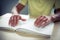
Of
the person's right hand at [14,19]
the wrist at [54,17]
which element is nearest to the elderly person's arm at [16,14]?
the person's right hand at [14,19]

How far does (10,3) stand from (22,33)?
15cm

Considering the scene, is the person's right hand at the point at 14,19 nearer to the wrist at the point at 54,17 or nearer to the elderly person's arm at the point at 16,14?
the elderly person's arm at the point at 16,14

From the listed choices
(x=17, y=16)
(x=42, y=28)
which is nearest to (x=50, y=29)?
(x=42, y=28)

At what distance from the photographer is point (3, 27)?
68 cm

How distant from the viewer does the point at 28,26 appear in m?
0.66

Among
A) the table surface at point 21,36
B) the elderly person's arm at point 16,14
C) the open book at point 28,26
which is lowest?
the table surface at point 21,36

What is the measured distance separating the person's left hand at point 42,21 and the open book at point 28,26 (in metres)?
0.01

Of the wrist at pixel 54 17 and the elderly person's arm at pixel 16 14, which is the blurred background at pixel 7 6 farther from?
the wrist at pixel 54 17

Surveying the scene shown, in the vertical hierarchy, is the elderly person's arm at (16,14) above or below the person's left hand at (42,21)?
above

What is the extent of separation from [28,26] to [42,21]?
71mm

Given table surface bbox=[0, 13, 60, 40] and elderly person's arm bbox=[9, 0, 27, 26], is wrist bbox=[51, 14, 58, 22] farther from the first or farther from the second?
elderly person's arm bbox=[9, 0, 27, 26]

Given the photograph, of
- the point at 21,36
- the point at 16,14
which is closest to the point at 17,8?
the point at 16,14

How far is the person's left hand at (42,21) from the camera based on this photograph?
624 millimetres

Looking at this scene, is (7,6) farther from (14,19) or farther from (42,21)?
(42,21)
